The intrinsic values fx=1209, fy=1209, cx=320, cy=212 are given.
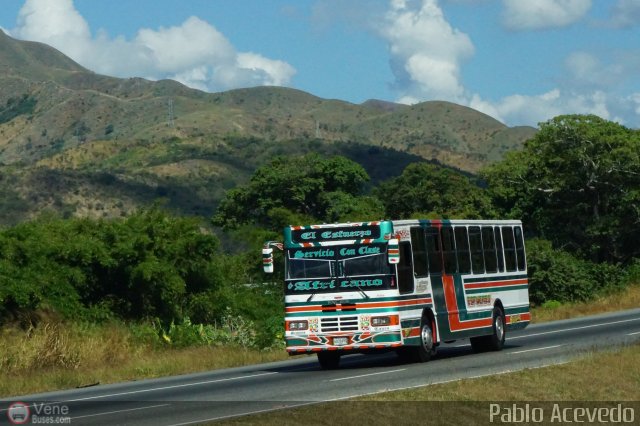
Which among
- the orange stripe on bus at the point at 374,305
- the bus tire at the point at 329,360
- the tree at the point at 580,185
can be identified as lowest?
the bus tire at the point at 329,360

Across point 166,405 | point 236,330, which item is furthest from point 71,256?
point 166,405

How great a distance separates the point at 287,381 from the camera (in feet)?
70.6

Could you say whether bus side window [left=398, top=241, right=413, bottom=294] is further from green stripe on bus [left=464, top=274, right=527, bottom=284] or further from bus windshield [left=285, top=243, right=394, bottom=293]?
green stripe on bus [left=464, top=274, right=527, bottom=284]

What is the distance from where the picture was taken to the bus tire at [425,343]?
78.5 feet

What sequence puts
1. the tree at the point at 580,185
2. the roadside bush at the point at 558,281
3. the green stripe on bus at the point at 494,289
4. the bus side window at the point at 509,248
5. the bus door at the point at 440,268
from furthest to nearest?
the tree at the point at 580,185
the roadside bush at the point at 558,281
the bus side window at the point at 509,248
the green stripe on bus at the point at 494,289
the bus door at the point at 440,268

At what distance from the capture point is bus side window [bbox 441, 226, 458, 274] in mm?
25277

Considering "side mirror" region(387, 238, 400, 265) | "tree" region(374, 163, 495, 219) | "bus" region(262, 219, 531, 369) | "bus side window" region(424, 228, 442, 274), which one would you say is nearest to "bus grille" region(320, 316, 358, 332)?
"bus" region(262, 219, 531, 369)

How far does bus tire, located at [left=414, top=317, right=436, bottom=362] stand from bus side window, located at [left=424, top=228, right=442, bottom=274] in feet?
3.67

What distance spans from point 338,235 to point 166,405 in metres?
6.91

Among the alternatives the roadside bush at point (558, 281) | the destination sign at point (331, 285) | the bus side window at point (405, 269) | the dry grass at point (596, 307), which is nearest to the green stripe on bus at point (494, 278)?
the bus side window at point (405, 269)

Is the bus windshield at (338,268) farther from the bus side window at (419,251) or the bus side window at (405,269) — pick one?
the bus side window at (419,251)

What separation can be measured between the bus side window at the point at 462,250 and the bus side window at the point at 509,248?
2175 millimetres

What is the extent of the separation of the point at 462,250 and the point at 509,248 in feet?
9.22

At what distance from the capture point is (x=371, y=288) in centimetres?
2330
